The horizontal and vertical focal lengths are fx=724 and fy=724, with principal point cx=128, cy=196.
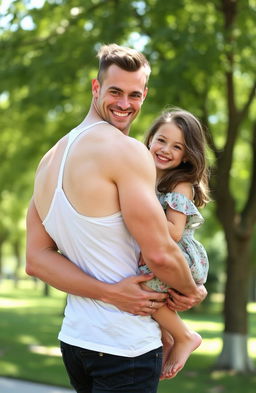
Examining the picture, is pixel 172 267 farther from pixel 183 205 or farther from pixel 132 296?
pixel 183 205

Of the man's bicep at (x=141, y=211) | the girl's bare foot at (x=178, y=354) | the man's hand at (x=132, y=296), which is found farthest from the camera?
the girl's bare foot at (x=178, y=354)

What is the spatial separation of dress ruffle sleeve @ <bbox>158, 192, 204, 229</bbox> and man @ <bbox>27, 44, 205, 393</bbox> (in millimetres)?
331

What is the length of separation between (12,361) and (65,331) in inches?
356

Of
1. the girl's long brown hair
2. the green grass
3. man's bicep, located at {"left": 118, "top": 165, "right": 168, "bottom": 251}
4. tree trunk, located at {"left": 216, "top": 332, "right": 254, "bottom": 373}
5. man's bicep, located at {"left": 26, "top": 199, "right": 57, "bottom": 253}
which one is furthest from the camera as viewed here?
tree trunk, located at {"left": 216, "top": 332, "right": 254, "bottom": 373}

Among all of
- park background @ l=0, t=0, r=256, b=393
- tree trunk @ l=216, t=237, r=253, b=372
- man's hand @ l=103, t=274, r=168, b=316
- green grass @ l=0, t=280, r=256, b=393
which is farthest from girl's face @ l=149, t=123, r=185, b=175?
tree trunk @ l=216, t=237, r=253, b=372

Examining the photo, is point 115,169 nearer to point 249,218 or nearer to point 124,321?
point 124,321

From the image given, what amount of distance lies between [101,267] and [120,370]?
1.14ft

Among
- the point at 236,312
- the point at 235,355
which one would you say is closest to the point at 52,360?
the point at 235,355

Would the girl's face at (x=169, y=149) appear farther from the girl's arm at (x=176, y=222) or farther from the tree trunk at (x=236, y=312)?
the tree trunk at (x=236, y=312)

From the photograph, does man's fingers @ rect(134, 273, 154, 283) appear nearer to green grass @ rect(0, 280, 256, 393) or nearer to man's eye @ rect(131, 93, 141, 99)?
man's eye @ rect(131, 93, 141, 99)

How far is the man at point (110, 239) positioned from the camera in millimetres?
2336

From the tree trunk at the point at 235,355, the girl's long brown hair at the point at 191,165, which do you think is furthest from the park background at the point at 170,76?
the girl's long brown hair at the point at 191,165

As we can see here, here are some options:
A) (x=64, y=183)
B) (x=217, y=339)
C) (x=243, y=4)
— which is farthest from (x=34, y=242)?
(x=217, y=339)

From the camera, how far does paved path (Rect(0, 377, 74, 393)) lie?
328 inches
